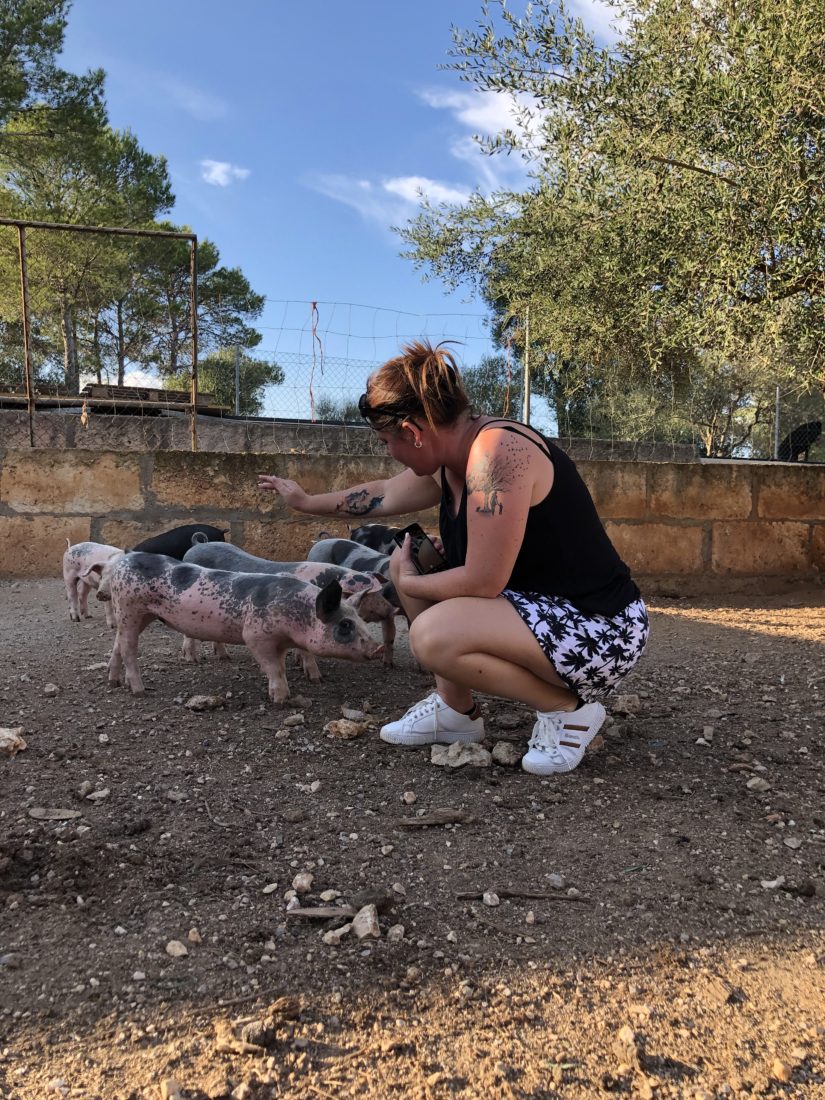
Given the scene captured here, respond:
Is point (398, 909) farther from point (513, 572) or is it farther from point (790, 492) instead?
point (790, 492)

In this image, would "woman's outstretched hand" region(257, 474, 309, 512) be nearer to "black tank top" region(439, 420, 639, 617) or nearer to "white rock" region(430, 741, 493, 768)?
"black tank top" region(439, 420, 639, 617)

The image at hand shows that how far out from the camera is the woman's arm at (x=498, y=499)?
258cm

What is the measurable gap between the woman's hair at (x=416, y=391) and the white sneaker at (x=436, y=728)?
111 centimetres

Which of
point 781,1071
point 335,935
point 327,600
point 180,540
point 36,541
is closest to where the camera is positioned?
point 781,1071

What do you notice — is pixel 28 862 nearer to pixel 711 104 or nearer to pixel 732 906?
pixel 732 906

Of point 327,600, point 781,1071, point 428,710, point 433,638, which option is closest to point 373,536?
point 327,600

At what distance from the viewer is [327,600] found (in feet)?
11.3

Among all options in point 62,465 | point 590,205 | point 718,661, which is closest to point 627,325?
point 590,205

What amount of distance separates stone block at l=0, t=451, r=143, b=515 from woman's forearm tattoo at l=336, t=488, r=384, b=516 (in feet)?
11.0

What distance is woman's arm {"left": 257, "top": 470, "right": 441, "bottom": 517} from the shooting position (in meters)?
3.54

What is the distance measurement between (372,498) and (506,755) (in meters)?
1.32

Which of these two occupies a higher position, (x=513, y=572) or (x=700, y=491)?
(x=700, y=491)

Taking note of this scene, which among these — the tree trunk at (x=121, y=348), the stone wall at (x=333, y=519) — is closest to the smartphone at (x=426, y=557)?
the stone wall at (x=333, y=519)

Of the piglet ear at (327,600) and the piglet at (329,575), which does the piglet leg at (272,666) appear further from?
the piglet at (329,575)
